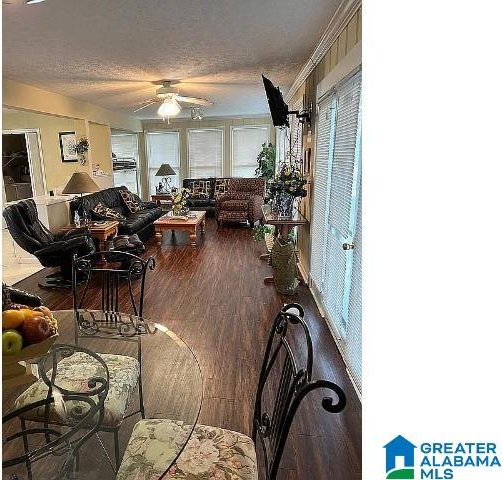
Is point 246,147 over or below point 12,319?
over

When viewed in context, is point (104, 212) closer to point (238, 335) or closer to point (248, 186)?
point (248, 186)

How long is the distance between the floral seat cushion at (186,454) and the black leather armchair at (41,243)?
3110 millimetres

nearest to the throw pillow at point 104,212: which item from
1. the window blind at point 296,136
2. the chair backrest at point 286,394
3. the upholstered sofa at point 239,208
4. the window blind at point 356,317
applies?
the upholstered sofa at point 239,208

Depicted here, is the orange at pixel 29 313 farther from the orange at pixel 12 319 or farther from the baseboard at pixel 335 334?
the baseboard at pixel 335 334

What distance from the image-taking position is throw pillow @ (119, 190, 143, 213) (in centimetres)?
702

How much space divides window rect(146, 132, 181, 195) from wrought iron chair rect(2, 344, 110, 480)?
8.66 meters

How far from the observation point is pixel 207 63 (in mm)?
3773

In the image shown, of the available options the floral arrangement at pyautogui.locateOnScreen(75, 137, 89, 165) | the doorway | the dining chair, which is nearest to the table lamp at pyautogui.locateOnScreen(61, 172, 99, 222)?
the floral arrangement at pyautogui.locateOnScreen(75, 137, 89, 165)

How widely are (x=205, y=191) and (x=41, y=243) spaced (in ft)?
16.6

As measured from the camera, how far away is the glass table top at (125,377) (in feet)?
4.48

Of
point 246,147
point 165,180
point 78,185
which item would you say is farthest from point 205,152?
point 78,185

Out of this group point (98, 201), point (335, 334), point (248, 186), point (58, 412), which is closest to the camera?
point (58, 412)

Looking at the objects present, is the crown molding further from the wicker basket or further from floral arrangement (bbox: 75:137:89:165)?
floral arrangement (bbox: 75:137:89:165)

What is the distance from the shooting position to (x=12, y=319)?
1.21 m
